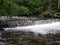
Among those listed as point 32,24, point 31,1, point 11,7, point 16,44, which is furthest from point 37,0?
point 16,44

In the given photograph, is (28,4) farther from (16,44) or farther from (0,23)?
(16,44)

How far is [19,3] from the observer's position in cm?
3750

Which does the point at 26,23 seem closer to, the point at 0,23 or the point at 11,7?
the point at 0,23

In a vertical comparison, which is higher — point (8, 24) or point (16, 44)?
point (16, 44)

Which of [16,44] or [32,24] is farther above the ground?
[16,44]

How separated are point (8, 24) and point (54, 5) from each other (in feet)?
66.1

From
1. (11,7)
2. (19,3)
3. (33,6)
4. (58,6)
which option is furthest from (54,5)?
(11,7)

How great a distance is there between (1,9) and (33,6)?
8.47m

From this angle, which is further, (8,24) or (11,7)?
(11,7)

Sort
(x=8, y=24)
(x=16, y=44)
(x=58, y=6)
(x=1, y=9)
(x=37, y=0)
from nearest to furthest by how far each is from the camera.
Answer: (x=16, y=44) → (x=8, y=24) → (x=1, y=9) → (x=58, y=6) → (x=37, y=0)

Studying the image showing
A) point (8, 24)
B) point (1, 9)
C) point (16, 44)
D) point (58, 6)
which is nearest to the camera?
point (16, 44)

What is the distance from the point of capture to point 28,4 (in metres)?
38.3

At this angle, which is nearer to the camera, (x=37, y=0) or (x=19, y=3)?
(x=19, y=3)

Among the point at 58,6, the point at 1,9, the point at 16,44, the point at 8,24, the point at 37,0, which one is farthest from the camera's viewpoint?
the point at 37,0
